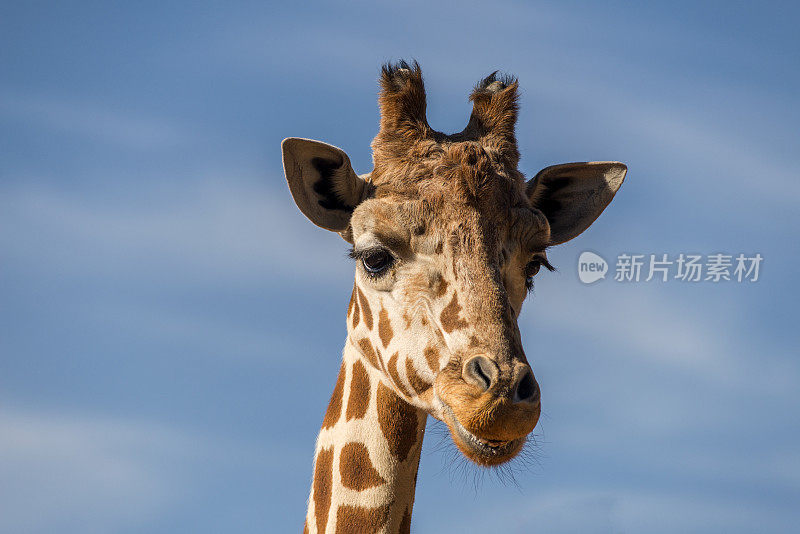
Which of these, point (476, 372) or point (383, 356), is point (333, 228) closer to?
point (383, 356)

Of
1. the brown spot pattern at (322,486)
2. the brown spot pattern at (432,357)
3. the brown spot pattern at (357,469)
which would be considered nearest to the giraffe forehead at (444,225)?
the brown spot pattern at (432,357)

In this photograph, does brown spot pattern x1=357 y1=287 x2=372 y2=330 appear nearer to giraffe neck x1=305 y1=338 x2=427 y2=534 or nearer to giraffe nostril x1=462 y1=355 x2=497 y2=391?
giraffe neck x1=305 y1=338 x2=427 y2=534

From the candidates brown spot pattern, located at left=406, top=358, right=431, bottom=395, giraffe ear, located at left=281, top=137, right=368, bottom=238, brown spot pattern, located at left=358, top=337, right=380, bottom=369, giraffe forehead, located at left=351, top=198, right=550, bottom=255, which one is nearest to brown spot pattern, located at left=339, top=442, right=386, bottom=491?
brown spot pattern, located at left=358, top=337, right=380, bottom=369

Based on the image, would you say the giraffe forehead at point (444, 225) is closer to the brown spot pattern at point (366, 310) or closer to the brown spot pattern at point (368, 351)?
the brown spot pattern at point (366, 310)

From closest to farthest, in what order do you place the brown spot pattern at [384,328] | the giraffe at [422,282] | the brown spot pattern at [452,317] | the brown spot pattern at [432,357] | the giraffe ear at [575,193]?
the giraffe at [422,282] < the brown spot pattern at [452,317] < the brown spot pattern at [432,357] < the brown spot pattern at [384,328] < the giraffe ear at [575,193]

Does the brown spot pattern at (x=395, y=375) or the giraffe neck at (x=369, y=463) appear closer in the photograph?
the brown spot pattern at (x=395, y=375)

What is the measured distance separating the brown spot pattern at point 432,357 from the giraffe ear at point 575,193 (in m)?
2.45

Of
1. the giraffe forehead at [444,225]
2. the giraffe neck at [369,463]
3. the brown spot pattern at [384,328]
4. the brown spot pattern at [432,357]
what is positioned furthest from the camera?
the giraffe neck at [369,463]

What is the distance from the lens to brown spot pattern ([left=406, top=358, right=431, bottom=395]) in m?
7.12

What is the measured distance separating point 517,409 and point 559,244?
10.4ft

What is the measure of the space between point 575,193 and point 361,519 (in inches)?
153

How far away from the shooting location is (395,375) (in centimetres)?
743

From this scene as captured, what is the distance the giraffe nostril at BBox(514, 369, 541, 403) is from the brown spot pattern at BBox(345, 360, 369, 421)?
6.88 feet

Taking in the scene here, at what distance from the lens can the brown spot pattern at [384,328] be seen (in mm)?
7527
